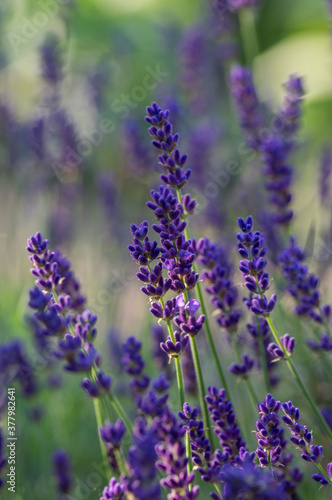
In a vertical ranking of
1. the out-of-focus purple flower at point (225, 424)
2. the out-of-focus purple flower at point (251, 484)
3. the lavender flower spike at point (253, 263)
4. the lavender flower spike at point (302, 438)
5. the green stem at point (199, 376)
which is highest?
the lavender flower spike at point (253, 263)

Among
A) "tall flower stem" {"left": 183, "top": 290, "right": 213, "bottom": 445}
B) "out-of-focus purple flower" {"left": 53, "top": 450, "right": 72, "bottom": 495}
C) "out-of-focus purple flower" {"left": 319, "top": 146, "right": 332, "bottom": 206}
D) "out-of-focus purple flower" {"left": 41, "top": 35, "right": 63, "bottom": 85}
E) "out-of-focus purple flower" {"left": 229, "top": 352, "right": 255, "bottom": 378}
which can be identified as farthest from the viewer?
"out-of-focus purple flower" {"left": 41, "top": 35, "right": 63, "bottom": 85}

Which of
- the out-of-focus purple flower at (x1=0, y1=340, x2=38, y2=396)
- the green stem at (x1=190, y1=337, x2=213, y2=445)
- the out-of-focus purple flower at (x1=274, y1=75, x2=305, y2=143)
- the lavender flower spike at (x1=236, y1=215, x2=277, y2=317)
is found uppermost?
the out-of-focus purple flower at (x1=274, y1=75, x2=305, y2=143)

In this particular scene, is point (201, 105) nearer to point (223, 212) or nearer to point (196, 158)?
point (196, 158)

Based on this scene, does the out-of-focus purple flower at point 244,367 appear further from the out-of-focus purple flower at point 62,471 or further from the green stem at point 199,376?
the out-of-focus purple flower at point 62,471

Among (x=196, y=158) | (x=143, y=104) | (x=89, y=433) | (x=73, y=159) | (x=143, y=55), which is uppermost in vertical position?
(x=143, y=55)

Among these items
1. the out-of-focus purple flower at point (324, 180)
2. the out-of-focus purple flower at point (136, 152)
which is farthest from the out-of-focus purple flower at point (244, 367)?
the out-of-focus purple flower at point (136, 152)

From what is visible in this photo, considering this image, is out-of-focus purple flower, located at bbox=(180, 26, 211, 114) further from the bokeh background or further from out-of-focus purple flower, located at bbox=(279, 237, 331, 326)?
out-of-focus purple flower, located at bbox=(279, 237, 331, 326)

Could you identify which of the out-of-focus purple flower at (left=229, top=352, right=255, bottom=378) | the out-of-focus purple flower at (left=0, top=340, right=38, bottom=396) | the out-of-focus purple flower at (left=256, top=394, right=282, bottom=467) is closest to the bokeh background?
the out-of-focus purple flower at (left=0, top=340, right=38, bottom=396)

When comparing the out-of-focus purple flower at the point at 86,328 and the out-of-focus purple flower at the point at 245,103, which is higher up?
the out-of-focus purple flower at the point at 245,103

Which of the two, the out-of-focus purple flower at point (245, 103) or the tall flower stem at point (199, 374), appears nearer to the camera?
the tall flower stem at point (199, 374)

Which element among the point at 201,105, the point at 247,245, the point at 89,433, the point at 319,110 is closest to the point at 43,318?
the point at 247,245

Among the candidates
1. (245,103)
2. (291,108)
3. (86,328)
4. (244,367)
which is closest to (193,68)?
(245,103)
